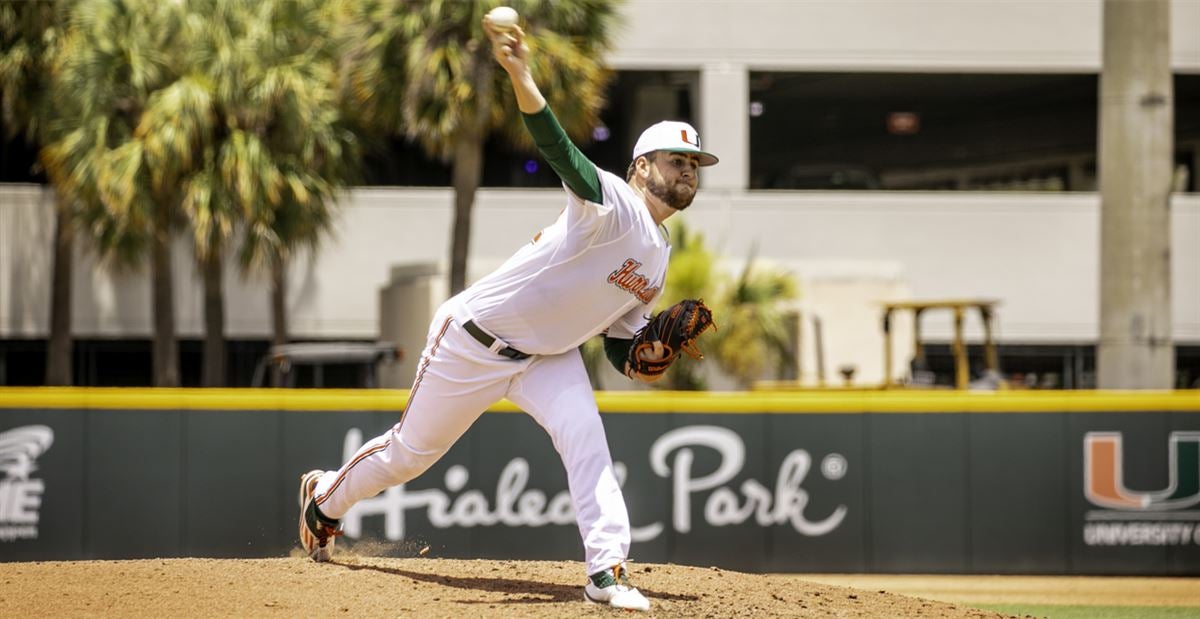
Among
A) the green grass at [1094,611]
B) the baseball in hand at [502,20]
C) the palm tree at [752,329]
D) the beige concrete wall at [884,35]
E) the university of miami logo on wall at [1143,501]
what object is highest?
the beige concrete wall at [884,35]

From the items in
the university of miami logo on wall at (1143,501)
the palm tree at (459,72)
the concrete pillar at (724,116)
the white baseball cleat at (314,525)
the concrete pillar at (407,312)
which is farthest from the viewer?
the concrete pillar at (724,116)

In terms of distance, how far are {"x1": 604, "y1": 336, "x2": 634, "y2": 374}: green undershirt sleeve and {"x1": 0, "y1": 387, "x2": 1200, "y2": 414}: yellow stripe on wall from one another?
16.1ft

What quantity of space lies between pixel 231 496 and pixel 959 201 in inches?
634

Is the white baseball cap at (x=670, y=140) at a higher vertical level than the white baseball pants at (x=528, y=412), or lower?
higher

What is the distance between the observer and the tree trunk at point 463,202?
19.1m

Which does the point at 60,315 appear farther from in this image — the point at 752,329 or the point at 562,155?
the point at 562,155

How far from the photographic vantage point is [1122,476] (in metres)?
11.8

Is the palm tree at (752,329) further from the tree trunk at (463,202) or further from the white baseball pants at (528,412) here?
the white baseball pants at (528,412)

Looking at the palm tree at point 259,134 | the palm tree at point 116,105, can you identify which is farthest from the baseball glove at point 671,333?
the palm tree at point 116,105

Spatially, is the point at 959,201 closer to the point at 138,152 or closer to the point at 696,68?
the point at 696,68

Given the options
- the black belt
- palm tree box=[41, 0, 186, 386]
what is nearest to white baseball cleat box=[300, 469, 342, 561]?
the black belt

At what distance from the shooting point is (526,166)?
25078 mm

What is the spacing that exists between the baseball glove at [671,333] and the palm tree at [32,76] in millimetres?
16254

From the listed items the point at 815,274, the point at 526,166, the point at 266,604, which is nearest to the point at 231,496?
the point at 266,604
